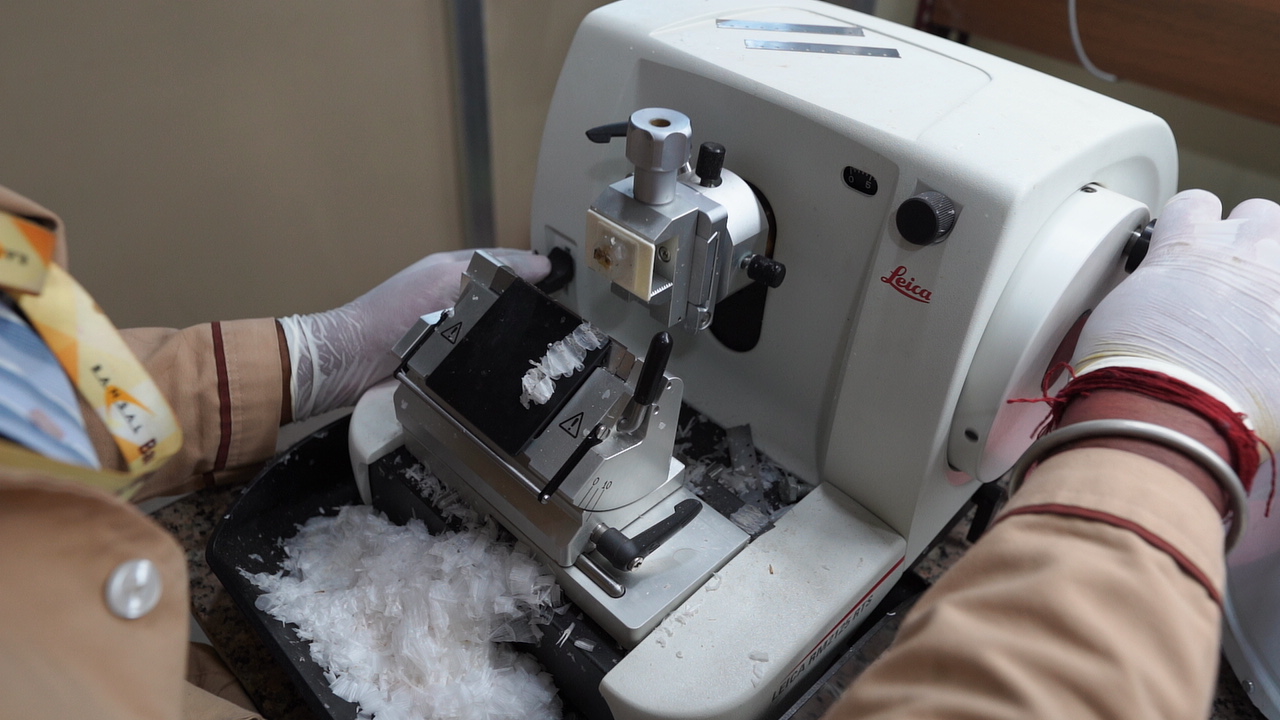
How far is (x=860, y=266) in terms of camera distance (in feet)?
2.66

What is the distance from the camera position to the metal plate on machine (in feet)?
2.51

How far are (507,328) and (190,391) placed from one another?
1.39 feet

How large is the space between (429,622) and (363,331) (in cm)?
46

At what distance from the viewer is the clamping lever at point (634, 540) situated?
76cm

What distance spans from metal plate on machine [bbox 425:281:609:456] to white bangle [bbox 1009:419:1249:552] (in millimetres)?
400

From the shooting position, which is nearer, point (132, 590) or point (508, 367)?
point (132, 590)

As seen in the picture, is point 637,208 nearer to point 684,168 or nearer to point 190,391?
point 684,168

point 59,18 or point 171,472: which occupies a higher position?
point 59,18

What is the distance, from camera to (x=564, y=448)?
0.75m

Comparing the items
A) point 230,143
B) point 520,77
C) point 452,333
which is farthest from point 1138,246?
point 230,143

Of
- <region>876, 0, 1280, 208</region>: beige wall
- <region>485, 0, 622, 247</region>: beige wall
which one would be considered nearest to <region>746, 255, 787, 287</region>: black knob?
<region>485, 0, 622, 247</region>: beige wall

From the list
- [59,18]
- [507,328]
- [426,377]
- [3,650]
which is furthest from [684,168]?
[59,18]

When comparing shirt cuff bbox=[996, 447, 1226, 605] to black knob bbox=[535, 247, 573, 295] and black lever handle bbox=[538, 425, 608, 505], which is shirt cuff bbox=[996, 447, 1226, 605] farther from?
black knob bbox=[535, 247, 573, 295]

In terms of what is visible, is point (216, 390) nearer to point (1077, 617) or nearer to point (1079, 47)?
point (1077, 617)
